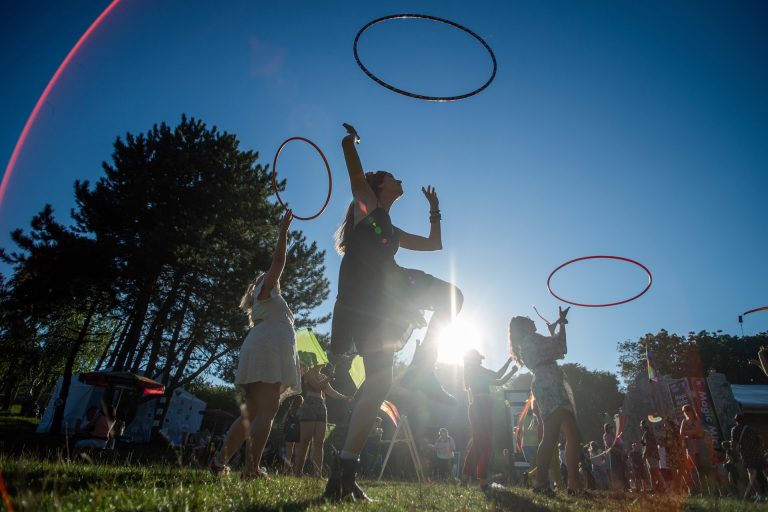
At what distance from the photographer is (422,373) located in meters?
4.32

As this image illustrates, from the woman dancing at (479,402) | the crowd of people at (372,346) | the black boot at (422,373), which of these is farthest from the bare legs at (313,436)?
the black boot at (422,373)

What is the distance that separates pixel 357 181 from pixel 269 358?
2042 millimetres

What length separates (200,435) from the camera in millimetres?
19766

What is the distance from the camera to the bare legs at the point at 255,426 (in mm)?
3795

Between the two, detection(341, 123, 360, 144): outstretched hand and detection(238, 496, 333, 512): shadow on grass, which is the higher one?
detection(341, 123, 360, 144): outstretched hand

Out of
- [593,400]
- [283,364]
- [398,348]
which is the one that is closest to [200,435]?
[283,364]

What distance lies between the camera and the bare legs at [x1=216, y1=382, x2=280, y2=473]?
379 centimetres

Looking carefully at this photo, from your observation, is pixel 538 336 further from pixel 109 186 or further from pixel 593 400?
pixel 593 400

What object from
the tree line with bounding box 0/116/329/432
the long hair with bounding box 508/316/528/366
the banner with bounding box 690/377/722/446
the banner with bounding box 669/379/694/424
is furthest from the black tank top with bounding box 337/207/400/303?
the banner with bounding box 669/379/694/424

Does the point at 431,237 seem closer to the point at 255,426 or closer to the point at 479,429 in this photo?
the point at 255,426

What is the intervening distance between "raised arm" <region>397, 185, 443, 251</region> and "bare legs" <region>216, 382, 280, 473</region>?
6.25 ft

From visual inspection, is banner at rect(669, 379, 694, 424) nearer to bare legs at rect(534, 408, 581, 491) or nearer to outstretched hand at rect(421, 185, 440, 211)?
bare legs at rect(534, 408, 581, 491)

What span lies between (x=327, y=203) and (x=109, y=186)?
18.7 metres

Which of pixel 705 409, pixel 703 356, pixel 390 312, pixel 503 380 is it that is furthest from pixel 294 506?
pixel 703 356
